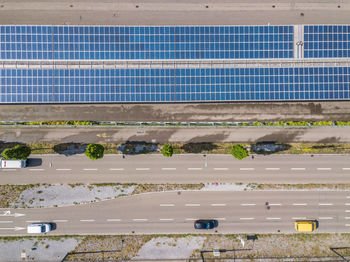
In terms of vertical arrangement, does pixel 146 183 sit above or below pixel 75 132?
below

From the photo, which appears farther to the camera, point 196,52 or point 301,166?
point 301,166

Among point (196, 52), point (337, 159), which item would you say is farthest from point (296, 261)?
point (196, 52)

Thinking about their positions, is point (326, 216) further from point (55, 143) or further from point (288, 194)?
point (55, 143)

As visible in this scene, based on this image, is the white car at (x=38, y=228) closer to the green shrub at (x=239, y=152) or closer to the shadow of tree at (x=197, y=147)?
the shadow of tree at (x=197, y=147)

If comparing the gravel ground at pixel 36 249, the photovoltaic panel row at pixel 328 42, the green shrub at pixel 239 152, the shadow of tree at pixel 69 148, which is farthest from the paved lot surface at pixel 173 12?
the gravel ground at pixel 36 249

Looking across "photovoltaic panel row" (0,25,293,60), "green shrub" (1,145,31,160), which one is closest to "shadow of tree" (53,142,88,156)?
"green shrub" (1,145,31,160)

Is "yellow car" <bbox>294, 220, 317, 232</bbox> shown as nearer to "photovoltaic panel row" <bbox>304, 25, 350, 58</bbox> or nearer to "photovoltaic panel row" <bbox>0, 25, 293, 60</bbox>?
"photovoltaic panel row" <bbox>304, 25, 350, 58</bbox>

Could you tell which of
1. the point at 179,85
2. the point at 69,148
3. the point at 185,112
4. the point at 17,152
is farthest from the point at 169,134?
the point at 17,152
